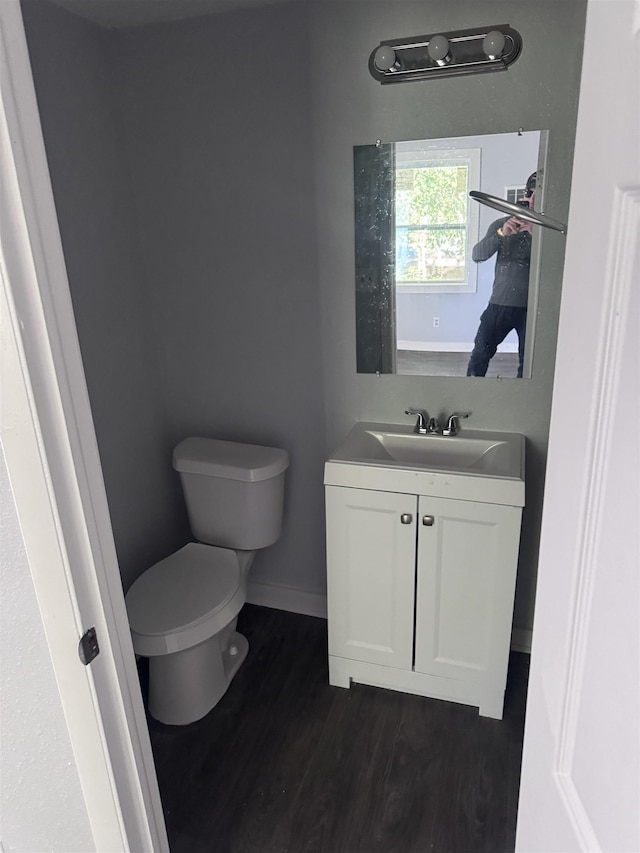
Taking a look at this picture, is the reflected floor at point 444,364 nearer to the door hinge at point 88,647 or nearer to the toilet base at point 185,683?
the toilet base at point 185,683

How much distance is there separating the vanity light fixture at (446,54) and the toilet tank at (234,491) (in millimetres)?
1291

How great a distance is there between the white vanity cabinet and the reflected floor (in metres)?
0.47

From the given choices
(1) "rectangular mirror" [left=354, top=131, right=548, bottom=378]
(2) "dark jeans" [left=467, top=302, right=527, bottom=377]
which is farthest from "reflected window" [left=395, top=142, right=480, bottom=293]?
(2) "dark jeans" [left=467, top=302, right=527, bottom=377]

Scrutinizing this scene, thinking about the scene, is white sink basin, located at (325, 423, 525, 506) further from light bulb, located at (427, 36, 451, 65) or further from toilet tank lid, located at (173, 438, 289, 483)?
light bulb, located at (427, 36, 451, 65)

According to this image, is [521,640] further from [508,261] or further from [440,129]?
[440,129]

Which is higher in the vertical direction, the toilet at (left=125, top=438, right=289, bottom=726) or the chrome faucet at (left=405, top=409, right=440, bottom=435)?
the chrome faucet at (left=405, top=409, right=440, bottom=435)

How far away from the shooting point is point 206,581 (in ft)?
6.55

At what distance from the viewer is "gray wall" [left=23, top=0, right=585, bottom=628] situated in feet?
5.65

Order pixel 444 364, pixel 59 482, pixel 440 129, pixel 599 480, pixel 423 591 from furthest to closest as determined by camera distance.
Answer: pixel 444 364 → pixel 423 591 → pixel 440 129 → pixel 59 482 → pixel 599 480

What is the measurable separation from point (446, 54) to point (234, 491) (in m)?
1.52

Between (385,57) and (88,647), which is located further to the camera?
(385,57)

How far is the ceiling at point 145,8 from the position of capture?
5.78 feet

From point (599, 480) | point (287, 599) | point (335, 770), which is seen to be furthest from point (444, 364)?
point (599, 480)

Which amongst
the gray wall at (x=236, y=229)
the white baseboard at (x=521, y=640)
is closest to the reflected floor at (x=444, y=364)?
the gray wall at (x=236, y=229)
